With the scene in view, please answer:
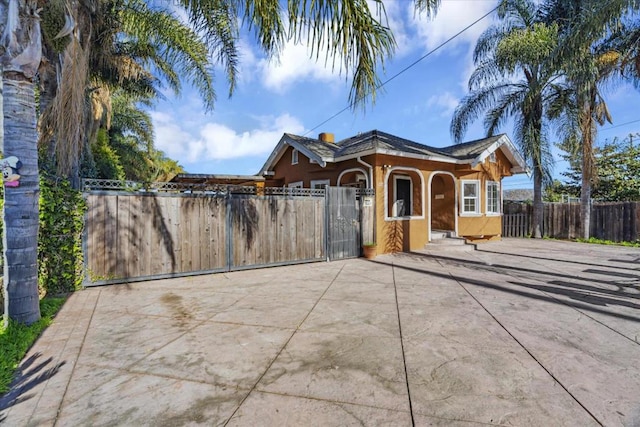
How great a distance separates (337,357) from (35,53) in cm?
538

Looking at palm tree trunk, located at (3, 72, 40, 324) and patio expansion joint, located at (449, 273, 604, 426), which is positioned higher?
palm tree trunk, located at (3, 72, 40, 324)

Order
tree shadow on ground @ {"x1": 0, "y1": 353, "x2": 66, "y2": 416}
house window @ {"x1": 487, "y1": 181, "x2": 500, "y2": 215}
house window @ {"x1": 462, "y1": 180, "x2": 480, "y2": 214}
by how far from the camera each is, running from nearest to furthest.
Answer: tree shadow on ground @ {"x1": 0, "y1": 353, "x2": 66, "y2": 416}, house window @ {"x1": 462, "y1": 180, "x2": 480, "y2": 214}, house window @ {"x1": 487, "y1": 181, "x2": 500, "y2": 215}

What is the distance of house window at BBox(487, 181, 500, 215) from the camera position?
13.8 metres

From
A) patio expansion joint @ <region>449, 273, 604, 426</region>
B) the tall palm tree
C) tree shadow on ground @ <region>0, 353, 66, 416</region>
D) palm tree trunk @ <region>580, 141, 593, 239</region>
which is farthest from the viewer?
palm tree trunk @ <region>580, 141, 593, 239</region>

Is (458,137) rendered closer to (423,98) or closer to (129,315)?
(423,98)

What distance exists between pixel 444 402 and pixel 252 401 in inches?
62.6

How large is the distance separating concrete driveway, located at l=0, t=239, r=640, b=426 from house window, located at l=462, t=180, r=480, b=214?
7.17 meters

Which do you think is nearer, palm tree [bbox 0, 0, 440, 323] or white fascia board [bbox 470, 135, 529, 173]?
palm tree [bbox 0, 0, 440, 323]

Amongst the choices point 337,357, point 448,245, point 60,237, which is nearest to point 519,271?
point 448,245

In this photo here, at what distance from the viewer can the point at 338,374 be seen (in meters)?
2.93

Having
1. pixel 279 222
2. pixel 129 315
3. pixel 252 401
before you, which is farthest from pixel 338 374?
pixel 279 222

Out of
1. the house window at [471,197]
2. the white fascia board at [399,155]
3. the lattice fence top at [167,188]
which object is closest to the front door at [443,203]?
the house window at [471,197]

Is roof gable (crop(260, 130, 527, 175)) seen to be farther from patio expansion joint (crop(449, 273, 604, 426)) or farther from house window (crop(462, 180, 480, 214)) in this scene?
patio expansion joint (crop(449, 273, 604, 426))

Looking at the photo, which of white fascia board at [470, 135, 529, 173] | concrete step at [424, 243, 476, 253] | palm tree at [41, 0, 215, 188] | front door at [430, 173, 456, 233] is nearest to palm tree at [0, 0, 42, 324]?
palm tree at [41, 0, 215, 188]
